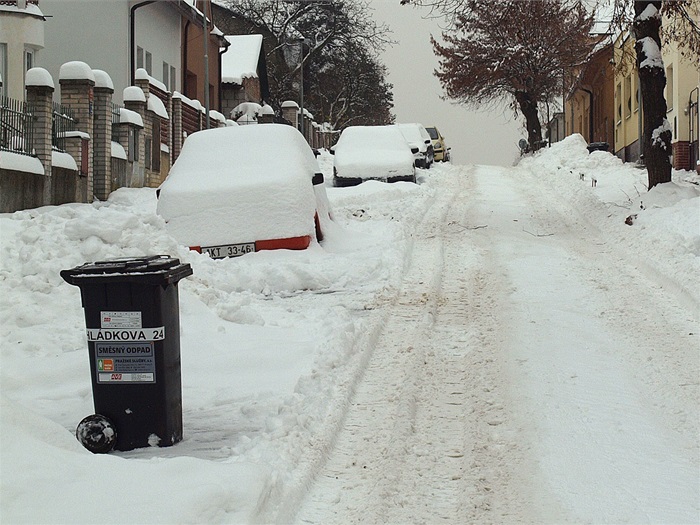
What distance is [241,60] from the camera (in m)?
49.8

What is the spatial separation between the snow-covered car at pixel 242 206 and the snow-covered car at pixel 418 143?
59.0 ft

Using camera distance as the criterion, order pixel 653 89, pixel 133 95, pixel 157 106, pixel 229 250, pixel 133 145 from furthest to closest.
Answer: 1. pixel 157 106
2. pixel 133 95
3. pixel 133 145
4. pixel 653 89
5. pixel 229 250

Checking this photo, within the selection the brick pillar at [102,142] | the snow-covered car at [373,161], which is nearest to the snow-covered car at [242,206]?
the brick pillar at [102,142]

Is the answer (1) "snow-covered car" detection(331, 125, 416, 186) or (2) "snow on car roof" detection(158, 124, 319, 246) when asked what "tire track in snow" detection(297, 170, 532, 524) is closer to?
(2) "snow on car roof" detection(158, 124, 319, 246)

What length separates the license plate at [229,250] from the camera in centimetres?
1173

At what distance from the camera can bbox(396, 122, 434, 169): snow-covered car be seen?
104 ft

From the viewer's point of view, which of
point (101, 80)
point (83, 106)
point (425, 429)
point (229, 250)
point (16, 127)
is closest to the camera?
point (425, 429)

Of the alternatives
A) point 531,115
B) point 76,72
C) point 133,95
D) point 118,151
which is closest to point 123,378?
point 76,72

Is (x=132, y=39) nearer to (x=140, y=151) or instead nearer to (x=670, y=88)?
(x=140, y=151)

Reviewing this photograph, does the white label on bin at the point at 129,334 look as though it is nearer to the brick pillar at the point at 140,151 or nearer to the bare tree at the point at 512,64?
the brick pillar at the point at 140,151

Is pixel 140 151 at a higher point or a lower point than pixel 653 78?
lower

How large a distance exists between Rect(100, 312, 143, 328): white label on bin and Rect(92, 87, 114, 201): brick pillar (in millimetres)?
15493

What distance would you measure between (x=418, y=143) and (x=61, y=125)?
15.9m

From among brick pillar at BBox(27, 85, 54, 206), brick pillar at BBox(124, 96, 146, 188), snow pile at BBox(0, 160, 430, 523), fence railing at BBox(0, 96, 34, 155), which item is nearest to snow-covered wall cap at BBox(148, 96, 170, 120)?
brick pillar at BBox(124, 96, 146, 188)
